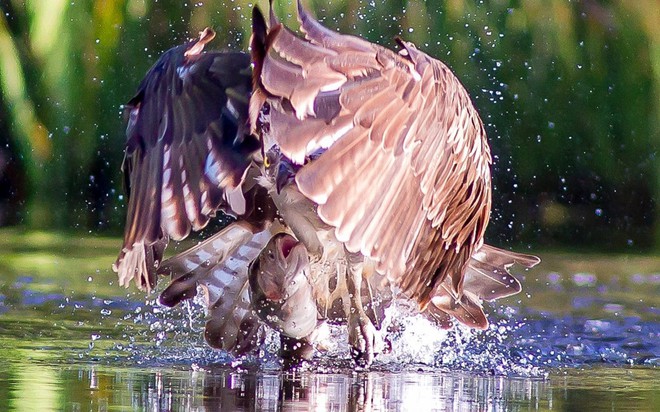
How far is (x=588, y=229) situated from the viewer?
12.6 m

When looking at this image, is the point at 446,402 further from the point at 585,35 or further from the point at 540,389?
the point at 585,35

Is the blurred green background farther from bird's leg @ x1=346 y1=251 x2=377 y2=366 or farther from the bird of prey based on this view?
bird's leg @ x1=346 y1=251 x2=377 y2=366

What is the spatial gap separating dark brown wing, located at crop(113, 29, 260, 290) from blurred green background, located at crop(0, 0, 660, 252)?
3.74 m

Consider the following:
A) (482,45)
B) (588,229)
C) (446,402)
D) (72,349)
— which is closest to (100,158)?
(482,45)

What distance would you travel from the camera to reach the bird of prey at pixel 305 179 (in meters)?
4.79

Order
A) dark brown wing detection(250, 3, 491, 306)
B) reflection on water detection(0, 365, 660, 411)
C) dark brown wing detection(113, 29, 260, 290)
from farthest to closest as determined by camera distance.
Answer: dark brown wing detection(113, 29, 260, 290) → dark brown wing detection(250, 3, 491, 306) → reflection on water detection(0, 365, 660, 411)

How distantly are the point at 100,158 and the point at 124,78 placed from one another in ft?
5.10

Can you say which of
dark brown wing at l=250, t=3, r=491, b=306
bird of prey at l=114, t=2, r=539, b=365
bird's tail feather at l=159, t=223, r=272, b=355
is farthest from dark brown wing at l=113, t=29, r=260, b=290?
bird's tail feather at l=159, t=223, r=272, b=355

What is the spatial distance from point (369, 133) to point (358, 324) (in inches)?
55.3

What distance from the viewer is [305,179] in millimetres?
4707

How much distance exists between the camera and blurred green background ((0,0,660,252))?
31.1ft

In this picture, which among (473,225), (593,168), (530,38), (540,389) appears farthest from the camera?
(593,168)

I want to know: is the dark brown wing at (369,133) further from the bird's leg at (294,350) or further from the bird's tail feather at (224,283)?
the bird's tail feather at (224,283)

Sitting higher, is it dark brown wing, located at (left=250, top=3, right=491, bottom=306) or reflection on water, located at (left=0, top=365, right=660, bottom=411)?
dark brown wing, located at (left=250, top=3, right=491, bottom=306)
